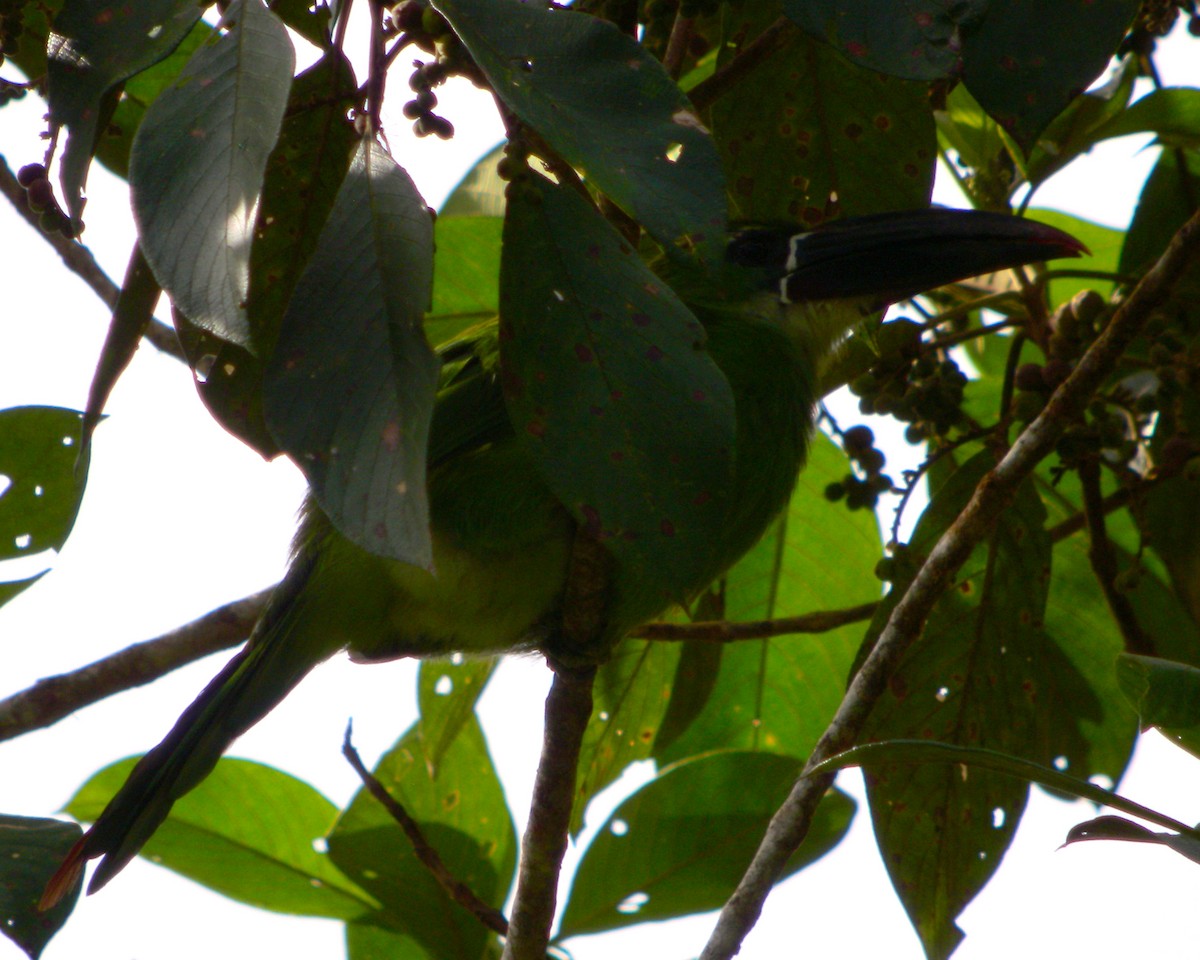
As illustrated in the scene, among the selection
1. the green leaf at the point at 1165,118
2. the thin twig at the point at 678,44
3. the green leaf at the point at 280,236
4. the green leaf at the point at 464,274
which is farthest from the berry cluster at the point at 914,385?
the green leaf at the point at 280,236

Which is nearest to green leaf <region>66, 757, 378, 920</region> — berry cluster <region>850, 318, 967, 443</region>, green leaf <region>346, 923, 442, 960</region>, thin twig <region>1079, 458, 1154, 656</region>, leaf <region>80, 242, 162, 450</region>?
green leaf <region>346, 923, 442, 960</region>

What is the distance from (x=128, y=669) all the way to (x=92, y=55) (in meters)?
1.35

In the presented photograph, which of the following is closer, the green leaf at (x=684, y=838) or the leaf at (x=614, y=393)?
the leaf at (x=614, y=393)

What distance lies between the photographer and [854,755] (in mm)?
1181

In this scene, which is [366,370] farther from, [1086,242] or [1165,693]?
[1086,242]

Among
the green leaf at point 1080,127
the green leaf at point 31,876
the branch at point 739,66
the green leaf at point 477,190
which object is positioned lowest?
the green leaf at point 31,876

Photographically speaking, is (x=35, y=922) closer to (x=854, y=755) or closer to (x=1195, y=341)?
(x=854, y=755)

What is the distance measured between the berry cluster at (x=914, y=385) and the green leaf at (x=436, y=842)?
3.23 feet

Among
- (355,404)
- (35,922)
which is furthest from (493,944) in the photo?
(355,404)

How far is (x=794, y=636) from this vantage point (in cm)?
265

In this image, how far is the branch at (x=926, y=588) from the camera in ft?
4.91

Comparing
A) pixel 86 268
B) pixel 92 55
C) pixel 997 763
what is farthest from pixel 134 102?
pixel 997 763

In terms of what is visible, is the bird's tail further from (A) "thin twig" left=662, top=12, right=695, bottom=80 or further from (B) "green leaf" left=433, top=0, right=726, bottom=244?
(B) "green leaf" left=433, top=0, right=726, bottom=244

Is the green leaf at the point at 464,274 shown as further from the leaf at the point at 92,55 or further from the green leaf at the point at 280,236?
the leaf at the point at 92,55
